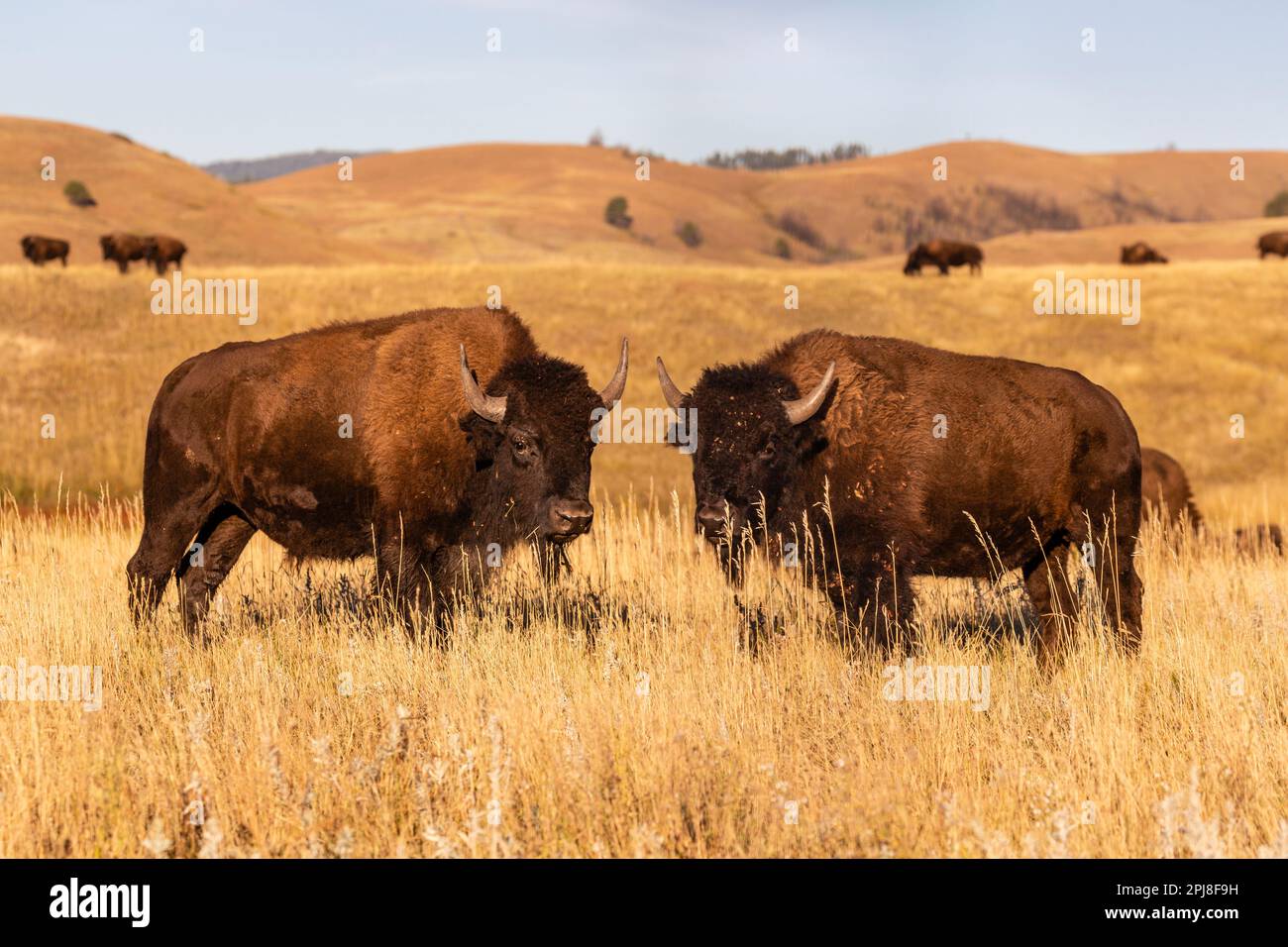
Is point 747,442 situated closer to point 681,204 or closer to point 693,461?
point 693,461

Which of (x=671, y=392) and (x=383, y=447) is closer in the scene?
(x=671, y=392)

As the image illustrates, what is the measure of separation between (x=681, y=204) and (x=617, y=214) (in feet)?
65.6

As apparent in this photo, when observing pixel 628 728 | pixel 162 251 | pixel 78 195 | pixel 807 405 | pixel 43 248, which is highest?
pixel 78 195

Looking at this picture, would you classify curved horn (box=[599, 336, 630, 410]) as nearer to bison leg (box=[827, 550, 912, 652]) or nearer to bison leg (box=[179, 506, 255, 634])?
bison leg (box=[827, 550, 912, 652])

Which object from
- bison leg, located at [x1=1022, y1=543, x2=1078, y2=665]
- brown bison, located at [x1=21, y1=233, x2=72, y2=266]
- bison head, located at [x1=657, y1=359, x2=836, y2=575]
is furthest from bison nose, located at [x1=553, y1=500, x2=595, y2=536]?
brown bison, located at [x1=21, y1=233, x2=72, y2=266]

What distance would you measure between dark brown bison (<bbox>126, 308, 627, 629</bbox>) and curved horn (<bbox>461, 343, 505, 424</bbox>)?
13mm

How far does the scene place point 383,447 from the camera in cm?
753

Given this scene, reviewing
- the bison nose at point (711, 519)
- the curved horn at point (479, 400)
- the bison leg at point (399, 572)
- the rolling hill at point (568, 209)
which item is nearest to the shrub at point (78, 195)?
the rolling hill at point (568, 209)

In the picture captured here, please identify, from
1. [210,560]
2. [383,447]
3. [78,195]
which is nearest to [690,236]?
[78,195]

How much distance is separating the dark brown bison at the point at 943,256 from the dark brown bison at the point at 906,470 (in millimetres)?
50973

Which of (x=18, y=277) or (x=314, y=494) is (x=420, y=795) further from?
(x=18, y=277)

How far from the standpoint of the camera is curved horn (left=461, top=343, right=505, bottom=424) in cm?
714

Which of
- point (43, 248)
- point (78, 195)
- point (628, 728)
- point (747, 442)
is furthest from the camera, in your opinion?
point (78, 195)

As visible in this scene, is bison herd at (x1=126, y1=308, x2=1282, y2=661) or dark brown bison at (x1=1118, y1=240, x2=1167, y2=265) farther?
dark brown bison at (x1=1118, y1=240, x2=1167, y2=265)
